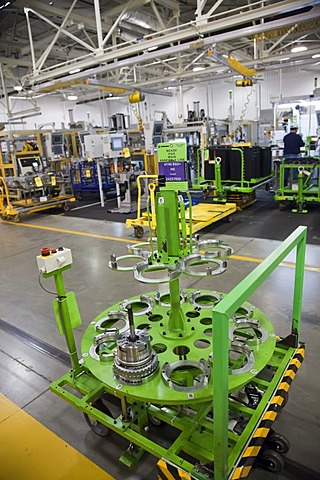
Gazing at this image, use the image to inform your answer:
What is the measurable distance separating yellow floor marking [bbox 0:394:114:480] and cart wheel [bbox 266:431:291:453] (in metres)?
0.95

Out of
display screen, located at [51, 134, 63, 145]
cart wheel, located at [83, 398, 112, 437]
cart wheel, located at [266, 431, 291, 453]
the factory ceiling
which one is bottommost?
cart wheel, located at [83, 398, 112, 437]

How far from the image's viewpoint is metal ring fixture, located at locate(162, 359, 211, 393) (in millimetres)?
1944

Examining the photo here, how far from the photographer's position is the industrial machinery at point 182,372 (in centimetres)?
171

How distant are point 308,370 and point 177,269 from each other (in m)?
1.49

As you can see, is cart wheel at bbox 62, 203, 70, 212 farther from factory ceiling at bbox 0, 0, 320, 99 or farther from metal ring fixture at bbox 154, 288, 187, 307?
metal ring fixture at bbox 154, 288, 187, 307

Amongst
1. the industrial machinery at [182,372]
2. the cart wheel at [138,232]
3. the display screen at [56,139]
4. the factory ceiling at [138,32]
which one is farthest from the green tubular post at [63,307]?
the display screen at [56,139]

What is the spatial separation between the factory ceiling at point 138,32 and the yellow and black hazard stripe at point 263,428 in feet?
16.0

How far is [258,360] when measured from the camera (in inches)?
85.2

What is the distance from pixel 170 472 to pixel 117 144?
8.57 meters

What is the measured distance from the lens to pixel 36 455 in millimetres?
2213

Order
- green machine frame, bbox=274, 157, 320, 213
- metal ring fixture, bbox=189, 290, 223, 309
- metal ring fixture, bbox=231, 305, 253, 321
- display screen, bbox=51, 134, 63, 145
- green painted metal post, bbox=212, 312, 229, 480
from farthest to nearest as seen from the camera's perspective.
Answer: display screen, bbox=51, 134, 63, 145
green machine frame, bbox=274, 157, 320, 213
metal ring fixture, bbox=189, 290, 223, 309
metal ring fixture, bbox=231, 305, 253, 321
green painted metal post, bbox=212, 312, 229, 480

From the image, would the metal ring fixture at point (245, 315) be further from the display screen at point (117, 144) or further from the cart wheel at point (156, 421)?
the display screen at point (117, 144)

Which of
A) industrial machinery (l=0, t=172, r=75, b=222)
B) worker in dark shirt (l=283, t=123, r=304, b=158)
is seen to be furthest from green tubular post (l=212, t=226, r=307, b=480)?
worker in dark shirt (l=283, t=123, r=304, b=158)

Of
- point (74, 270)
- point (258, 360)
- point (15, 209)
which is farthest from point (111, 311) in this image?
point (15, 209)
